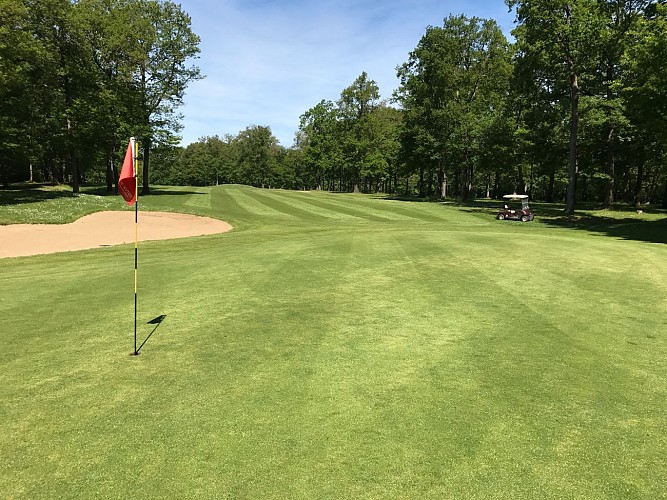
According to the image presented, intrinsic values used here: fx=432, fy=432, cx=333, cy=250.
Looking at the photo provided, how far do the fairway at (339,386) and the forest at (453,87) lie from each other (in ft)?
83.7

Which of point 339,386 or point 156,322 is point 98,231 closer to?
point 156,322

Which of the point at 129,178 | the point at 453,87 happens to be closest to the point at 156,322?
the point at 129,178

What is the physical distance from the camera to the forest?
34125 mm

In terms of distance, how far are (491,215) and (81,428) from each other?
124 feet

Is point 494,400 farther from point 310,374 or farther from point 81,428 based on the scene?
point 81,428

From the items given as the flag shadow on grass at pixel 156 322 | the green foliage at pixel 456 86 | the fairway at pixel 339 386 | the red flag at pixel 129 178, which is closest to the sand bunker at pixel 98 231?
the fairway at pixel 339 386

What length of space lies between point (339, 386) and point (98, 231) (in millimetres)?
26639

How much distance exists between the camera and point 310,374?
6.45 m

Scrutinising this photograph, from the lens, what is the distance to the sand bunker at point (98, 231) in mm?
22641

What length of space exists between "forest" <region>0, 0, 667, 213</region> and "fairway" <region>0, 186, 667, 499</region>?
25.5m

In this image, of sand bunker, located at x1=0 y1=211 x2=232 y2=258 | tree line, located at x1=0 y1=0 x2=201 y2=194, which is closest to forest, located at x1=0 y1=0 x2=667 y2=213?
tree line, located at x1=0 y1=0 x2=201 y2=194

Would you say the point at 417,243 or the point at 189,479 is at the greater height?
the point at 417,243

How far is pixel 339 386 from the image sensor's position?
20.0 feet

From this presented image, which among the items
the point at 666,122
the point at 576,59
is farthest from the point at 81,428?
the point at 576,59
